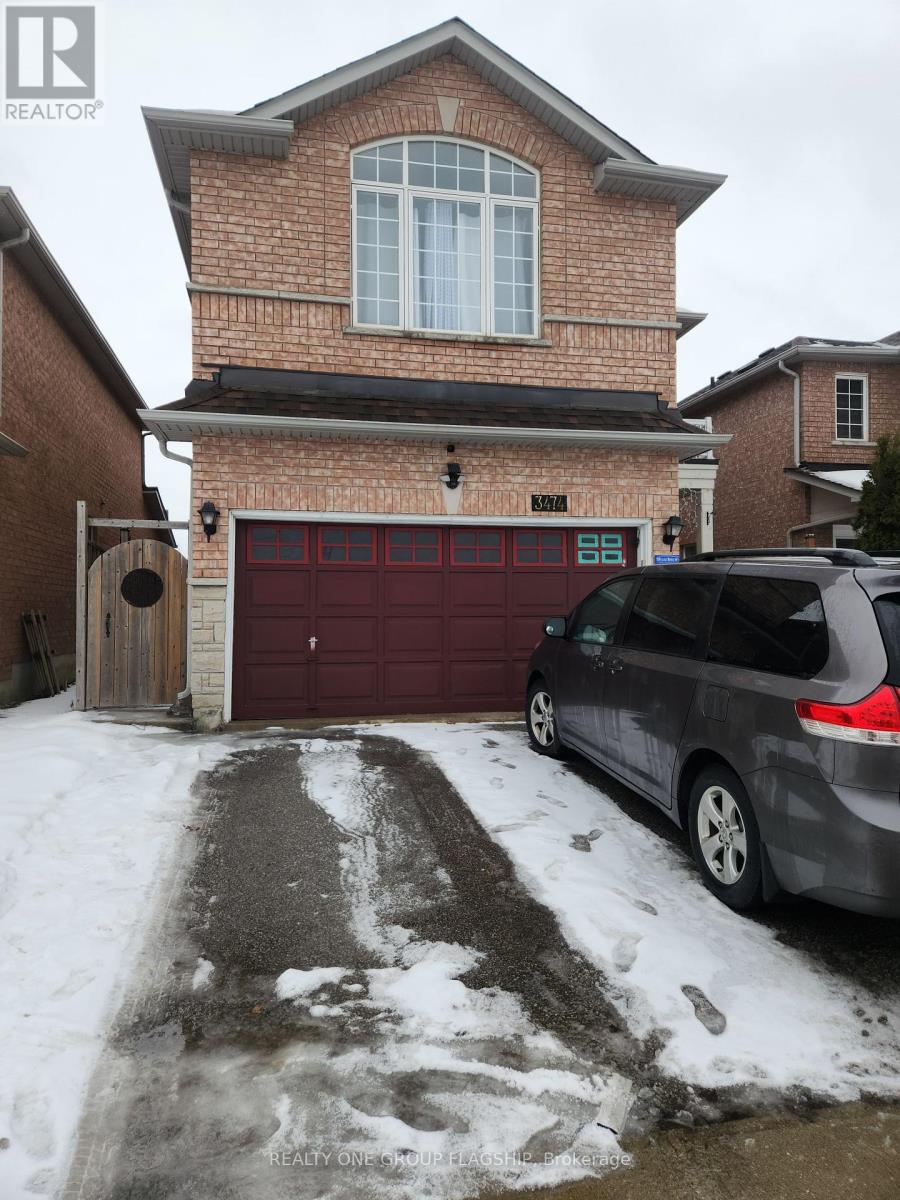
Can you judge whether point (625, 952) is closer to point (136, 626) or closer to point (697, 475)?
point (136, 626)

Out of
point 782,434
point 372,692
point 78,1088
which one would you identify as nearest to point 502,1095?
point 78,1088

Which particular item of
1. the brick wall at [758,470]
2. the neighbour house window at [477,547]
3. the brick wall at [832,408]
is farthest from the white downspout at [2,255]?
the brick wall at [832,408]

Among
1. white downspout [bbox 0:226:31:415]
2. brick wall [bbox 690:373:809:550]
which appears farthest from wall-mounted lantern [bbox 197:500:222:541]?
brick wall [bbox 690:373:809:550]

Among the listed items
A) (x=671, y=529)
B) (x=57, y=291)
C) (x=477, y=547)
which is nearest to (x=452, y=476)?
(x=477, y=547)

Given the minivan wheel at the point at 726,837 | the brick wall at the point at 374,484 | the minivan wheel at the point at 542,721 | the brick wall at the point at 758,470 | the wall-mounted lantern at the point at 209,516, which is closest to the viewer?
the minivan wheel at the point at 726,837

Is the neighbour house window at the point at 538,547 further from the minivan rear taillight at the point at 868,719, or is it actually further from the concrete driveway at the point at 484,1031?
the minivan rear taillight at the point at 868,719

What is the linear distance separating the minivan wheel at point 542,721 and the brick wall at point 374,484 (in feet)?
9.13

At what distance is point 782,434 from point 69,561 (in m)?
15.1

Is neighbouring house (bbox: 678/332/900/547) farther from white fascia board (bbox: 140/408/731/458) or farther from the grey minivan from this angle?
the grey minivan

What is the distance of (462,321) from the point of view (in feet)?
29.1

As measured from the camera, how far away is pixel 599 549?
9.03 meters

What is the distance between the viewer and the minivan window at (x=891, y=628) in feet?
9.43

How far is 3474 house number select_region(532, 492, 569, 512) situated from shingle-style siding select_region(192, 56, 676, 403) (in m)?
1.47

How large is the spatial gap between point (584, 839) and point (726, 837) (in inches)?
43.2
